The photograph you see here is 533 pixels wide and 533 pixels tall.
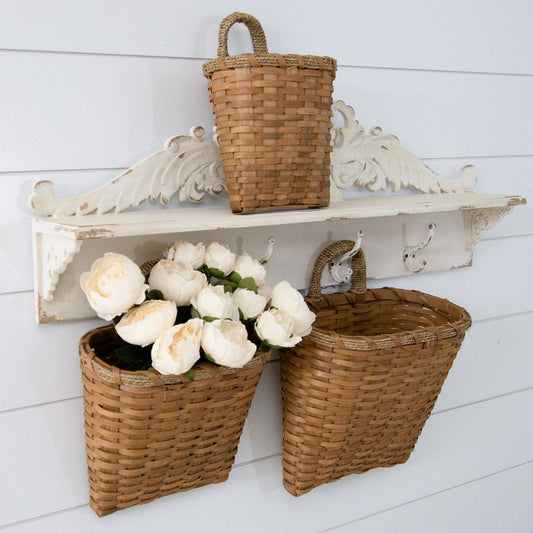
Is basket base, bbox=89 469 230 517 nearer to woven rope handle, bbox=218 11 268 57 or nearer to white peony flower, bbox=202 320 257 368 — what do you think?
white peony flower, bbox=202 320 257 368

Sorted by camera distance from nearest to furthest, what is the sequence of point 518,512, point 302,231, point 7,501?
point 7,501 < point 302,231 < point 518,512

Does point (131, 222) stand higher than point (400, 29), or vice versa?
point (400, 29)

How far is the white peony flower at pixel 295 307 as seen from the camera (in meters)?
0.85

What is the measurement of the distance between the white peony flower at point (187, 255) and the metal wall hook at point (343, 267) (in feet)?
0.97

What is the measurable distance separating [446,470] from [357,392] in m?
0.52

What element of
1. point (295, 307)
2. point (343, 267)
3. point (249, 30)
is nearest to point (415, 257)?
point (343, 267)

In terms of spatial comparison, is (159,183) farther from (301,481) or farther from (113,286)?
(301,481)

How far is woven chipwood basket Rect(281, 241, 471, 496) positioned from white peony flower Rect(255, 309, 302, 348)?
0.30 ft

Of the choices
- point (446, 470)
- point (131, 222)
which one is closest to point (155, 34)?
point (131, 222)

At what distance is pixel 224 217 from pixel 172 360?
0.20m

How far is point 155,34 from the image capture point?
2.94ft

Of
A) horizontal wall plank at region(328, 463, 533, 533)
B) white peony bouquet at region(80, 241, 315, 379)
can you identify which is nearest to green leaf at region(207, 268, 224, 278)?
white peony bouquet at region(80, 241, 315, 379)

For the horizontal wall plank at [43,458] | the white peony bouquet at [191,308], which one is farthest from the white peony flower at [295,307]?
the horizontal wall plank at [43,458]

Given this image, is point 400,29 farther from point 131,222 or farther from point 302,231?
point 131,222
